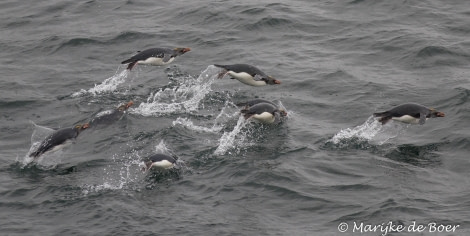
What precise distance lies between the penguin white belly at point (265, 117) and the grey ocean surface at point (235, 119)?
217mm

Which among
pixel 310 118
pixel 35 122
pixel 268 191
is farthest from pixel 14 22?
pixel 268 191

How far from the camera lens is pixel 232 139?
16.9 metres

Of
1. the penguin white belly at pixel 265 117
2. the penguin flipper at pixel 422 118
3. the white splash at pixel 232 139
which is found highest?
the penguin flipper at pixel 422 118

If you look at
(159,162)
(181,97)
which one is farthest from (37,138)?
(181,97)

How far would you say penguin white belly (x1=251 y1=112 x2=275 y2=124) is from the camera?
56.6 feet

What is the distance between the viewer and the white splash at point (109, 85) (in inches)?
800

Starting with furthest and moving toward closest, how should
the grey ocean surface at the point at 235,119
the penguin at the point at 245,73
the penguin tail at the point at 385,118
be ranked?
the penguin at the point at 245,73 → the penguin tail at the point at 385,118 → the grey ocean surface at the point at 235,119

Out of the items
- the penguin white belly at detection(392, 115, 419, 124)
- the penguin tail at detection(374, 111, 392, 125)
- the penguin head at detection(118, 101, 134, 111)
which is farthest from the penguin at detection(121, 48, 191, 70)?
the penguin white belly at detection(392, 115, 419, 124)

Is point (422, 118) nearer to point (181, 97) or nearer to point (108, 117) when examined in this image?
point (181, 97)

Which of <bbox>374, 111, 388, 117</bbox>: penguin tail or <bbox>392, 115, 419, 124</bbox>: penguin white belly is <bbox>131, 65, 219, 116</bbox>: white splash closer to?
<bbox>374, 111, 388, 117</bbox>: penguin tail

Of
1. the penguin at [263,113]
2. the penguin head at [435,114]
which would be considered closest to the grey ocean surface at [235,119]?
the penguin at [263,113]

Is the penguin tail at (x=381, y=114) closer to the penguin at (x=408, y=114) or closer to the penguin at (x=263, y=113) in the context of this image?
the penguin at (x=408, y=114)

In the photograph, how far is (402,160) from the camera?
16219 mm

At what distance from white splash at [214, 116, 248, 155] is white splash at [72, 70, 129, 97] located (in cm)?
440
